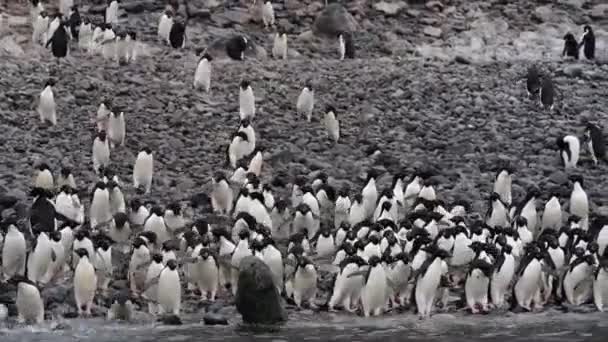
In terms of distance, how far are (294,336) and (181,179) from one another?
566 cm

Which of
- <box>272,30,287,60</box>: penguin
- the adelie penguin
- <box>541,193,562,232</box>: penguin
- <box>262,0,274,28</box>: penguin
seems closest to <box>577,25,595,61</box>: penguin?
the adelie penguin

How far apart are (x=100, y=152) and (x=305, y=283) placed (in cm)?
518

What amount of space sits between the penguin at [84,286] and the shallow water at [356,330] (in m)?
0.23

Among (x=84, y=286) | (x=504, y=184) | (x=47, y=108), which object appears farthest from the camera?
(x=47, y=108)

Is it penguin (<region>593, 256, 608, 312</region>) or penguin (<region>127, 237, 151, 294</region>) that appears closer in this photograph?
penguin (<region>593, 256, 608, 312</region>)

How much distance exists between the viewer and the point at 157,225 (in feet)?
48.5

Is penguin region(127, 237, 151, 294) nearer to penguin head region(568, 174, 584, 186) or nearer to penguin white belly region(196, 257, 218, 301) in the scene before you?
penguin white belly region(196, 257, 218, 301)

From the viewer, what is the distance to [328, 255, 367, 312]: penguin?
43.0 feet

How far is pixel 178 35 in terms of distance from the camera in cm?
2411

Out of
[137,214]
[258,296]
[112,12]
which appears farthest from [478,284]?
[112,12]

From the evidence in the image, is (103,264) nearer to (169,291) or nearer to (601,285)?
(169,291)

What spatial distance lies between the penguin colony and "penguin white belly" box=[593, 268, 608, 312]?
0.01 meters

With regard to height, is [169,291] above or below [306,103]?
below

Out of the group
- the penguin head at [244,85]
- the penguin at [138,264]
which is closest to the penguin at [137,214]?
the penguin at [138,264]
